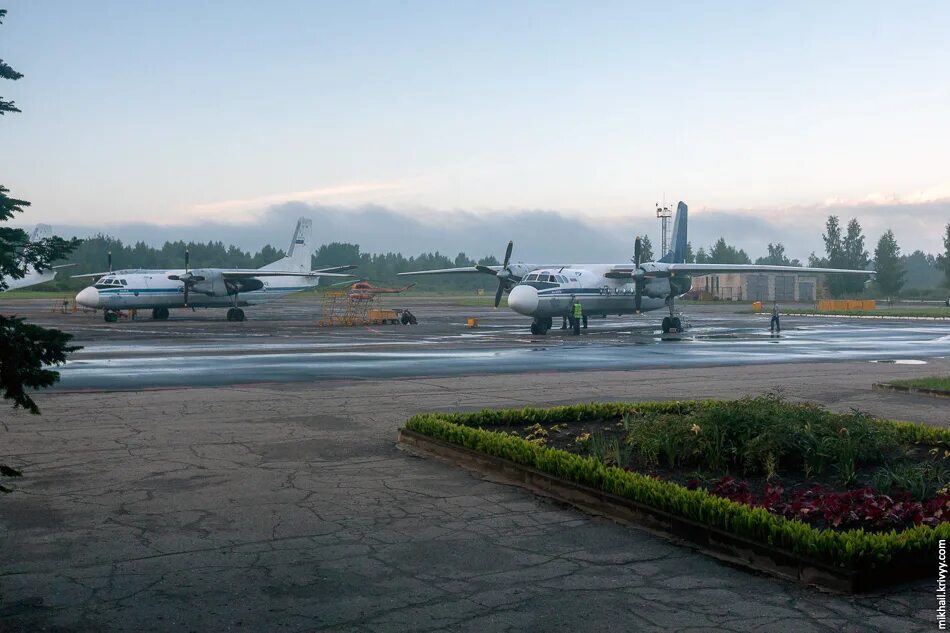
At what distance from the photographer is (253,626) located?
6008 mm

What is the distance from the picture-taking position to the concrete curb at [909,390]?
59.9 ft

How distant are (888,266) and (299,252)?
86.4 metres

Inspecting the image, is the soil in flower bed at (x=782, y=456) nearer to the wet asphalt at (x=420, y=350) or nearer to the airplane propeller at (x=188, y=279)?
the wet asphalt at (x=420, y=350)

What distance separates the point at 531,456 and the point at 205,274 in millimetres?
49368

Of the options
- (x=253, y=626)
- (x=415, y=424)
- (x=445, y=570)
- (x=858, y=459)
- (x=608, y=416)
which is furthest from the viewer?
(x=608, y=416)

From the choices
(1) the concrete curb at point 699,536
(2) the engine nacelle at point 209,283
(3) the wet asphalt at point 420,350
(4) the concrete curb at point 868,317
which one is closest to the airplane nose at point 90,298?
(3) the wet asphalt at point 420,350

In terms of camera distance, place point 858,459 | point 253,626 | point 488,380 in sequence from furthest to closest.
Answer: point 488,380
point 858,459
point 253,626

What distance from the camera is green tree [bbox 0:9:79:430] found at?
18.4ft

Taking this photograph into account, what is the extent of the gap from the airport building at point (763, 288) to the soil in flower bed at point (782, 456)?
3817 inches

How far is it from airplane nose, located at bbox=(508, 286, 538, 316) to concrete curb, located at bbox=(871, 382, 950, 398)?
2188 centimetres

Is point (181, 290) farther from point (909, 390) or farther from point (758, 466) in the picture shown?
point (758, 466)

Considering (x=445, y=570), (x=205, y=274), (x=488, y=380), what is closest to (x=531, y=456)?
(x=445, y=570)

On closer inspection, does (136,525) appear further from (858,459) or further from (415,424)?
(858,459)

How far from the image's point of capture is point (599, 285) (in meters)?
45.1
